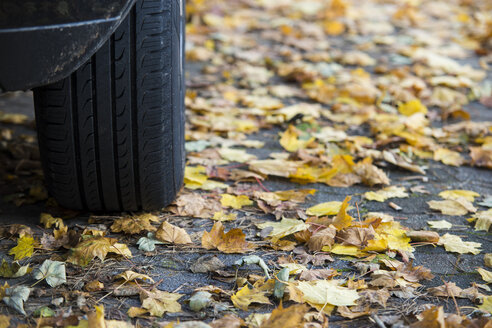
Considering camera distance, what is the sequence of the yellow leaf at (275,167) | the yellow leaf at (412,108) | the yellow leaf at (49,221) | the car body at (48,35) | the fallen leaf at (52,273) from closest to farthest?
the car body at (48,35) → the fallen leaf at (52,273) → the yellow leaf at (49,221) → the yellow leaf at (275,167) → the yellow leaf at (412,108)

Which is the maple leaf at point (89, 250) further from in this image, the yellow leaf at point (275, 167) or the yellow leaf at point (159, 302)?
the yellow leaf at point (275, 167)

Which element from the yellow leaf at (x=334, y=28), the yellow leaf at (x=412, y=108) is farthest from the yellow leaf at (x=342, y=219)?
the yellow leaf at (x=334, y=28)

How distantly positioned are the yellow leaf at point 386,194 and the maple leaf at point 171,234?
772mm

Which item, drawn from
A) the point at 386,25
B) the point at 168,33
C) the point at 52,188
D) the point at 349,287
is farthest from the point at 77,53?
the point at 386,25

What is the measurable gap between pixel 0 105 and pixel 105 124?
1.80 m

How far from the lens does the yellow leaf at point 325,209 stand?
2.09 meters

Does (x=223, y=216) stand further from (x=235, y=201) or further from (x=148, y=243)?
(x=148, y=243)

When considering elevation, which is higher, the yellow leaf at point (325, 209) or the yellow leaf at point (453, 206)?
the yellow leaf at point (325, 209)

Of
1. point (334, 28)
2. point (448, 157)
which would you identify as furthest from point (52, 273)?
point (334, 28)

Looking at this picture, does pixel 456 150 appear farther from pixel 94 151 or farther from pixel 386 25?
pixel 386 25

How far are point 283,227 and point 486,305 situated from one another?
692 millimetres

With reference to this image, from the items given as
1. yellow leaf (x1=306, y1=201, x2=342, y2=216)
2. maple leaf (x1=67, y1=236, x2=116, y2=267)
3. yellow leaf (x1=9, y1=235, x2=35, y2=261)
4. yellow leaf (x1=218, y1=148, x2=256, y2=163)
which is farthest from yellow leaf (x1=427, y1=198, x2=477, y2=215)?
yellow leaf (x1=9, y1=235, x2=35, y2=261)

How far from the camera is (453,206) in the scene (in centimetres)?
220

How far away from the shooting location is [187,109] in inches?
129
